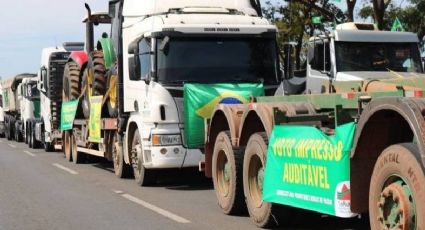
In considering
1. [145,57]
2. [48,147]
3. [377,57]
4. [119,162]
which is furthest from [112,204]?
[48,147]

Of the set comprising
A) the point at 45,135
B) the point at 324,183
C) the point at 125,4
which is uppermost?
the point at 125,4

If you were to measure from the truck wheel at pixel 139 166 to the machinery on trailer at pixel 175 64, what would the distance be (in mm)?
18

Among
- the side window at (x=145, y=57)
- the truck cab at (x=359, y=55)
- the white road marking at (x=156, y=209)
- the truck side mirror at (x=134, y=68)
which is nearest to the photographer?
the white road marking at (x=156, y=209)

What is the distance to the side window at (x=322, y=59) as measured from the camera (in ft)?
46.3

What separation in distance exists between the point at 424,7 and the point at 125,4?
2242cm

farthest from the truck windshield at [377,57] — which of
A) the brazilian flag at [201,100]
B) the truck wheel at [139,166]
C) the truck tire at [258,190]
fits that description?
the truck tire at [258,190]

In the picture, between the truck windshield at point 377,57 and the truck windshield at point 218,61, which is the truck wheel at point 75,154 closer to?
the truck windshield at point 218,61

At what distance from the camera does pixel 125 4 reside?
1367 centimetres

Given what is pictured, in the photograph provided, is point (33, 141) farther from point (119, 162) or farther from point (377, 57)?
point (377, 57)

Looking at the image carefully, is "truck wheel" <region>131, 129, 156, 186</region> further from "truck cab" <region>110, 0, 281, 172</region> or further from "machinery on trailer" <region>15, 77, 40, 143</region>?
"machinery on trailer" <region>15, 77, 40, 143</region>

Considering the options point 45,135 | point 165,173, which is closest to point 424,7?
point 45,135

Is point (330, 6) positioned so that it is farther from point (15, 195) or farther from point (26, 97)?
point (15, 195)

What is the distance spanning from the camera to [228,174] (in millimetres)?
9312

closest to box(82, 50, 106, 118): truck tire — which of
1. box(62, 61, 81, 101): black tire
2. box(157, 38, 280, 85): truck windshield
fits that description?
box(62, 61, 81, 101): black tire
